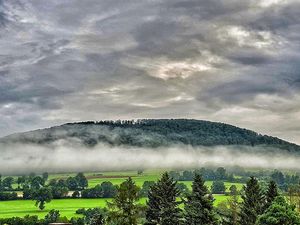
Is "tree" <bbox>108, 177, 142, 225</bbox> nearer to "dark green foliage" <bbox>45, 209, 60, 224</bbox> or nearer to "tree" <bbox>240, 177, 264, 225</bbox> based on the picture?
"tree" <bbox>240, 177, 264, 225</bbox>

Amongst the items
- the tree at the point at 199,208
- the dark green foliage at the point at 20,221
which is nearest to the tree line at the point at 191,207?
the tree at the point at 199,208

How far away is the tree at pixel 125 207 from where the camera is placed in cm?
7588

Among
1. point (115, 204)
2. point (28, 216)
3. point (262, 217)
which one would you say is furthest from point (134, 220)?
point (28, 216)

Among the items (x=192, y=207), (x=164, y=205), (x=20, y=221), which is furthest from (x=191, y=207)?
(x=20, y=221)

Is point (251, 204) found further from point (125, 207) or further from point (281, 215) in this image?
point (125, 207)

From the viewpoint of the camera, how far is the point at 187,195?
268ft

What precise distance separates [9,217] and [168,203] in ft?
339

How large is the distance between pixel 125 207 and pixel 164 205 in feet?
33.7

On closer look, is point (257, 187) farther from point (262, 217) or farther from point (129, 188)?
point (129, 188)

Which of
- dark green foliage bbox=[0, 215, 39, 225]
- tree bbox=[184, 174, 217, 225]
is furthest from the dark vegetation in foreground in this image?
dark green foliage bbox=[0, 215, 39, 225]

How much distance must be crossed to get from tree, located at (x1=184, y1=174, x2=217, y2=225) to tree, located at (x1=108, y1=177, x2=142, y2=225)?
28.9 feet

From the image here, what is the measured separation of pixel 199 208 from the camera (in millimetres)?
79812

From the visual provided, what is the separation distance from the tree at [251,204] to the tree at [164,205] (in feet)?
36.0

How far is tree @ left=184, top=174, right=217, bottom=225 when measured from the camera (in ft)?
259
